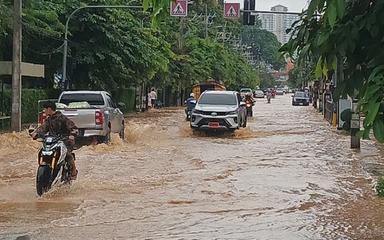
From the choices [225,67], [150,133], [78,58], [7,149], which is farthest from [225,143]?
[225,67]

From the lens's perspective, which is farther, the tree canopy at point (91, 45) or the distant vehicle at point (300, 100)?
the distant vehicle at point (300, 100)

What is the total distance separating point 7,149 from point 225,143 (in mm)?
7253

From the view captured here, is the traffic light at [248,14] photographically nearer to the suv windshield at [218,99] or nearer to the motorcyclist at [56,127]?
the suv windshield at [218,99]

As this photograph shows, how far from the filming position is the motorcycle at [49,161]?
11281 mm

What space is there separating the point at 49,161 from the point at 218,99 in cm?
1596

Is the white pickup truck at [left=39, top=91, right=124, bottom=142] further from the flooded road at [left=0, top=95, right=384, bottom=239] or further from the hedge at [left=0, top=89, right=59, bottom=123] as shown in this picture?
the hedge at [left=0, top=89, right=59, bottom=123]

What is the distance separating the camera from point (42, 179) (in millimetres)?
11289

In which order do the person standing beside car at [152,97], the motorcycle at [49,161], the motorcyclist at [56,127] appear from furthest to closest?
1. the person standing beside car at [152,97]
2. the motorcyclist at [56,127]
3. the motorcycle at [49,161]

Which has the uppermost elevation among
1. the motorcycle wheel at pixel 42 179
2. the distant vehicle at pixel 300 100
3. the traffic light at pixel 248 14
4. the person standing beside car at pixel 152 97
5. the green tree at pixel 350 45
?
the traffic light at pixel 248 14

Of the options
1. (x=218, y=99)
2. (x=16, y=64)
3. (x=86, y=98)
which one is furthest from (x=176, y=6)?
(x=218, y=99)

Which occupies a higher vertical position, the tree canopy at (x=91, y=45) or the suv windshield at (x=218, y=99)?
the tree canopy at (x=91, y=45)

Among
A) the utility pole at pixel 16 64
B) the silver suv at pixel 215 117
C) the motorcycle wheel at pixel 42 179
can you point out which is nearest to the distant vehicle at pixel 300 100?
the silver suv at pixel 215 117

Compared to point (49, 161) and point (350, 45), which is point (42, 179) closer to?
point (49, 161)

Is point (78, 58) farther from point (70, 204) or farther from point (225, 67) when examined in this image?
point (225, 67)
